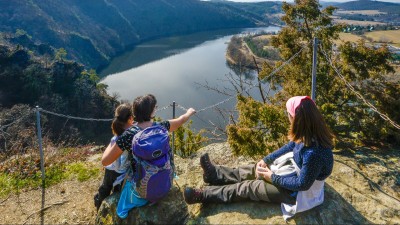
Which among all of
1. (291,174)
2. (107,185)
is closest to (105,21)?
(107,185)

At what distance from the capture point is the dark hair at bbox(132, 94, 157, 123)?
287 centimetres

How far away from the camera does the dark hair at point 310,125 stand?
8.43ft

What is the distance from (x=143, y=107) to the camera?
289 cm

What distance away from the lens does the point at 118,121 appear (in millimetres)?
3137

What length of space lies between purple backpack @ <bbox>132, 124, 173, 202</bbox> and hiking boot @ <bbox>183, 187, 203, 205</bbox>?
18cm

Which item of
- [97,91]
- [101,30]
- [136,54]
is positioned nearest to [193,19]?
[101,30]

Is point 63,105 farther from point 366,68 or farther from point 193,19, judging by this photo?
point 193,19

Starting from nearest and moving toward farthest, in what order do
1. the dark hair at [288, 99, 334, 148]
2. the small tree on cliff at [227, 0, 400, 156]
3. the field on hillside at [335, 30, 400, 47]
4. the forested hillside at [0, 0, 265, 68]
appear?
the dark hair at [288, 99, 334, 148]
the small tree on cliff at [227, 0, 400, 156]
the field on hillside at [335, 30, 400, 47]
the forested hillside at [0, 0, 265, 68]

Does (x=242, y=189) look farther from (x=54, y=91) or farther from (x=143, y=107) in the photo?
(x=54, y=91)

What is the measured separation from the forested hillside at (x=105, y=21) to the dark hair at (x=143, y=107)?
224 feet

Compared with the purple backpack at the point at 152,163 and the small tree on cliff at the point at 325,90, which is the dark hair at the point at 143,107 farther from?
the small tree on cliff at the point at 325,90

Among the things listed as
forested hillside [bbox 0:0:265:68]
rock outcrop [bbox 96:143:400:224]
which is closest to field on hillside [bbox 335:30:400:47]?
rock outcrop [bbox 96:143:400:224]

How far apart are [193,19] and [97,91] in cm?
10268

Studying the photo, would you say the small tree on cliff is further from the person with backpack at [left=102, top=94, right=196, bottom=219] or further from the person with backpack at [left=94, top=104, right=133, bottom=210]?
the person with backpack at [left=102, top=94, right=196, bottom=219]
